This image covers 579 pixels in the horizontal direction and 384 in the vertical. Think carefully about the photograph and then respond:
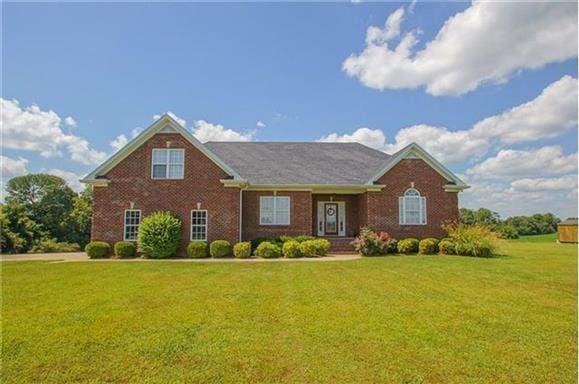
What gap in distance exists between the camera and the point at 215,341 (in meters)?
5.61

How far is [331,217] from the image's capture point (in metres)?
22.7

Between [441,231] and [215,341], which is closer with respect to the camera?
[215,341]

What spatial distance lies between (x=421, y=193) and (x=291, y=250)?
28.8 feet

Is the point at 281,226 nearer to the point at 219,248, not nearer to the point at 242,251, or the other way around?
the point at 242,251

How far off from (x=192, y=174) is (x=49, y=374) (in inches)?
574

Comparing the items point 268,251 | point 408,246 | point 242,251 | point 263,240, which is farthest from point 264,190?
point 408,246

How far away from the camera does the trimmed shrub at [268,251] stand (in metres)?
17.2

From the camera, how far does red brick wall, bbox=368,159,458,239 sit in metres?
20.4

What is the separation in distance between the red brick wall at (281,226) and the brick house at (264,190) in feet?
0.19

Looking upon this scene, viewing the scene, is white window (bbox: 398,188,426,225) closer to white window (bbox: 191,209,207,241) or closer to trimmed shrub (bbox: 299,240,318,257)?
trimmed shrub (bbox: 299,240,318,257)

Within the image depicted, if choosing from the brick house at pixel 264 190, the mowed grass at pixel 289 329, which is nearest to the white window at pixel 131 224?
the brick house at pixel 264 190

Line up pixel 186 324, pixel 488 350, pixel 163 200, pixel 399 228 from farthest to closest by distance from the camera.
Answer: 1. pixel 399 228
2. pixel 163 200
3. pixel 186 324
4. pixel 488 350

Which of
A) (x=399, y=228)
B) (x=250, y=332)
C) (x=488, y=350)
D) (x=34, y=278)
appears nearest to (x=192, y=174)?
(x=34, y=278)

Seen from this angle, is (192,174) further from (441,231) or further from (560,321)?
(560,321)
